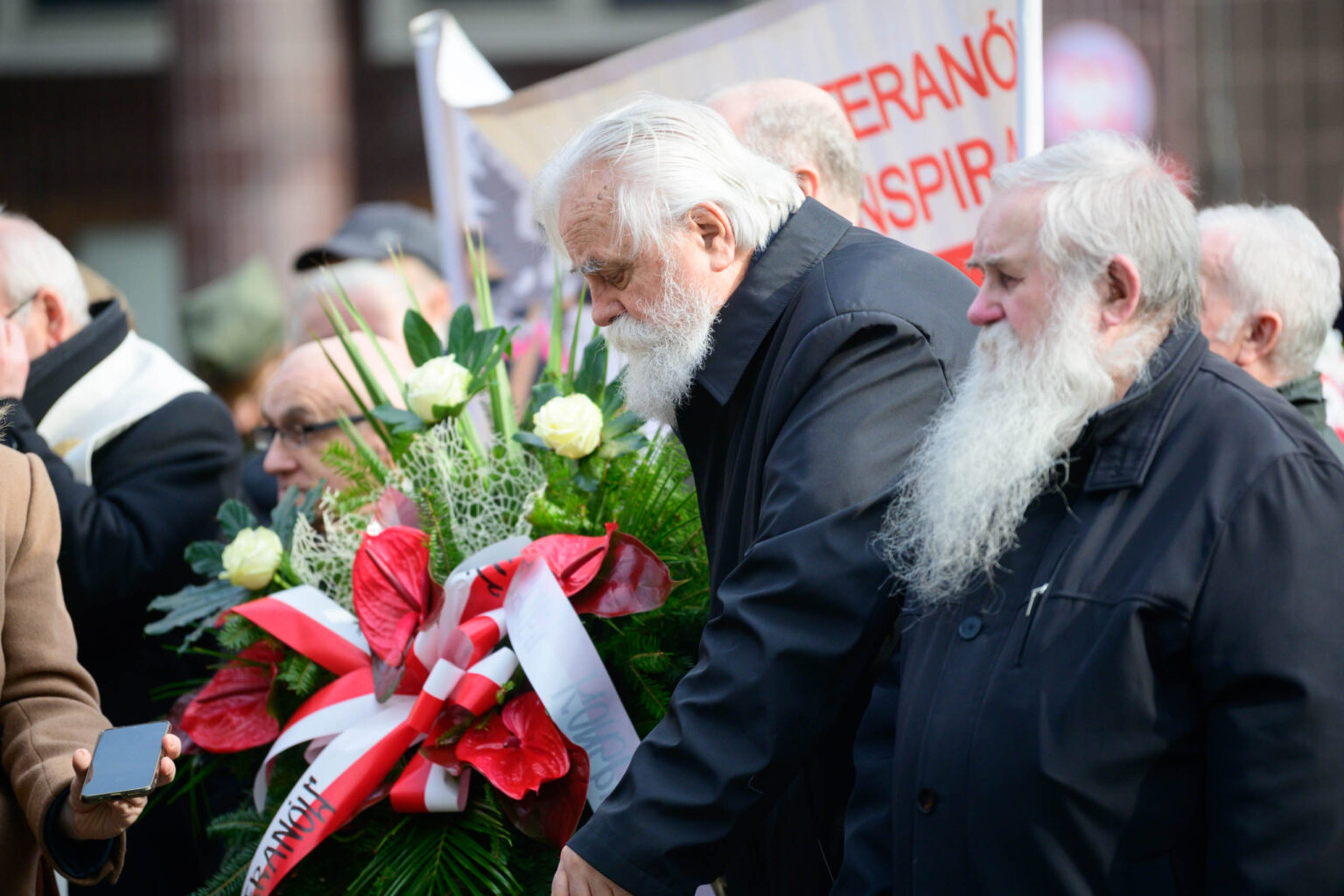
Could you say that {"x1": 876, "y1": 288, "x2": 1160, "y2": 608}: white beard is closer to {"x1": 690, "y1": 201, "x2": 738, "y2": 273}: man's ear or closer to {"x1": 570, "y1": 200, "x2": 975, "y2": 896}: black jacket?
{"x1": 570, "y1": 200, "x2": 975, "y2": 896}: black jacket

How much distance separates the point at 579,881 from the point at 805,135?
182cm

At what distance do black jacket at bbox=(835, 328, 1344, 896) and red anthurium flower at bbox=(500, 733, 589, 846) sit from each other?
0.65m

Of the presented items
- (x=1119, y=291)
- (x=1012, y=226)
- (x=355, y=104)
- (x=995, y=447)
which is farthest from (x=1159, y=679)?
(x=355, y=104)

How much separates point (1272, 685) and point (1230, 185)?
873 cm

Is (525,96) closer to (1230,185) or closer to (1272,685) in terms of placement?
(1272,685)

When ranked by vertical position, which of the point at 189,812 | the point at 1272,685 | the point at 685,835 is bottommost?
the point at 189,812

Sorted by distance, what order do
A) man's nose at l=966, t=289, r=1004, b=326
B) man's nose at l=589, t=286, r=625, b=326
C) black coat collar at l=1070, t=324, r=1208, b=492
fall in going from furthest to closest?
man's nose at l=589, t=286, r=625, b=326
man's nose at l=966, t=289, r=1004, b=326
black coat collar at l=1070, t=324, r=1208, b=492

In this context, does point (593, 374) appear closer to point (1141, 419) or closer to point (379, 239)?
point (1141, 419)

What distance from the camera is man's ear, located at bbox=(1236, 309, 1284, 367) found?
3.02 metres

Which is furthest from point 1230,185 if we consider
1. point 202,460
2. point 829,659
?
point 829,659

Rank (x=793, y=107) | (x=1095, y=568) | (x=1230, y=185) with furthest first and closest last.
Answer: (x=1230, y=185) → (x=793, y=107) → (x=1095, y=568)

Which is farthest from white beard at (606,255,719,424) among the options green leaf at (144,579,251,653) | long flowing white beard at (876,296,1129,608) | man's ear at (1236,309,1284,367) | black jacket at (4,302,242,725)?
black jacket at (4,302,242,725)

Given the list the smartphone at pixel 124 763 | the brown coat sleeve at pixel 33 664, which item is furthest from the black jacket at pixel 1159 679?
the brown coat sleeve at pixel 33 664

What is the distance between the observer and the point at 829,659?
6.98 feet
